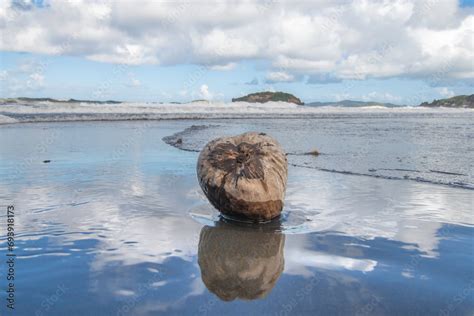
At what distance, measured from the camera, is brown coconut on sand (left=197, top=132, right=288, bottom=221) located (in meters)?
5.43

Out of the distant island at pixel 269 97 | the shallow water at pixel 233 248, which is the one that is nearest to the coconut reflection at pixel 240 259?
the shallow water at pixel 233 248

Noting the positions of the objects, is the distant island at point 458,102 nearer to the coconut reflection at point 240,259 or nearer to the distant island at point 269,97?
the distant island at point 269,97

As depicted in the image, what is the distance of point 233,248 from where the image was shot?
184 inches

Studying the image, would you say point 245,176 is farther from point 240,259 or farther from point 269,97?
point 269,97

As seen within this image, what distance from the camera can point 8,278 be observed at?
3744 millimetres

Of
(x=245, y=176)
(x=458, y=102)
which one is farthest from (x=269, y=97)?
(x=245, y=176)

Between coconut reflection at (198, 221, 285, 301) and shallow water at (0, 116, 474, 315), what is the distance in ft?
0.04

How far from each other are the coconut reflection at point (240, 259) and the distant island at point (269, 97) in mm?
59799

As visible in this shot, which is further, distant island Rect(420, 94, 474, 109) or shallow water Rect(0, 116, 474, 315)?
distant island Rect(420, 94, 474, 109)

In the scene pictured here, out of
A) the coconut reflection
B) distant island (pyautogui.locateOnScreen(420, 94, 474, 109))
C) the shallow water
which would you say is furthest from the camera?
distant island (pyautogui.locateOnScreen(420, 94, 474, 109))

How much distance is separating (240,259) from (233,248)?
0.34 meters

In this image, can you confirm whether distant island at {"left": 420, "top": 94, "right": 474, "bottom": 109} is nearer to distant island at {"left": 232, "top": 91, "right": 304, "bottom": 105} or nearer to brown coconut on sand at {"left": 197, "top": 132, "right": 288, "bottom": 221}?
distant island at {"left": 232, "top": 91, "right": 304, "bottom": 105}

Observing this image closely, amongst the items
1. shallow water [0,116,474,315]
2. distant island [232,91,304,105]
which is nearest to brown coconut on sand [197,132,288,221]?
shallow water [0,116,474,315]

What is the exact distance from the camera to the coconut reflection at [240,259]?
368 centimetres
